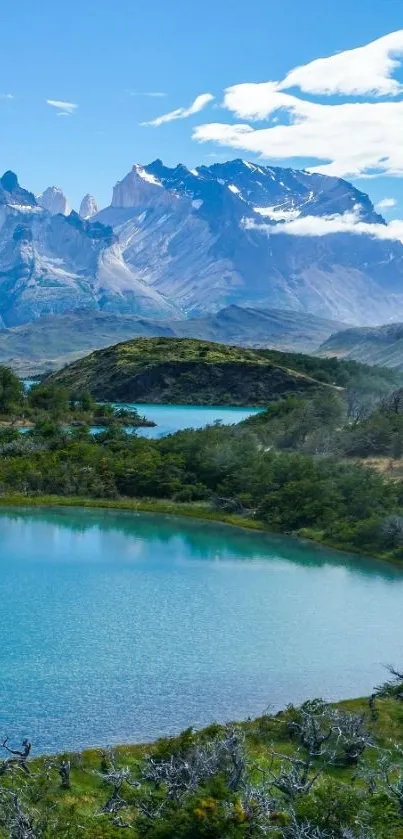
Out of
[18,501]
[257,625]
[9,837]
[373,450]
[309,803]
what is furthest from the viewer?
[373,450]

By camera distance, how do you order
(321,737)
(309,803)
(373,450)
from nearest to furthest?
(309,803) < (321,737) < (373,450)

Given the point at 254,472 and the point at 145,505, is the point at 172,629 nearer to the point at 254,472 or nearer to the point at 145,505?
the point at 145,505

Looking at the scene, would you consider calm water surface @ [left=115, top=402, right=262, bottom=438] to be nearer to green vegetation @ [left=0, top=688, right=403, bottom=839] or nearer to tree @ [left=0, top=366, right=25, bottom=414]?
tree @ [left=0, top=366, right=25, bottom=414]

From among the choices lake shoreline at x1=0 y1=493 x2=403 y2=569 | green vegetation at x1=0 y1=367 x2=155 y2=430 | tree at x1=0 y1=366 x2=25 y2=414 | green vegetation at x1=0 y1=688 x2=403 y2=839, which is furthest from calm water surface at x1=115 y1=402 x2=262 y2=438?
green vegetation at x1=0 y1=688 x2=403 y2=839

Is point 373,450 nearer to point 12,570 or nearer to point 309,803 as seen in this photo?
point 12,570

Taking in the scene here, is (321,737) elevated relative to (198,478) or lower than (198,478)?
lower

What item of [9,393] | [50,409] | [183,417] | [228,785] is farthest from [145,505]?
[183,417]

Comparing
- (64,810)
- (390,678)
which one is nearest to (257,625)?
(390,678)
